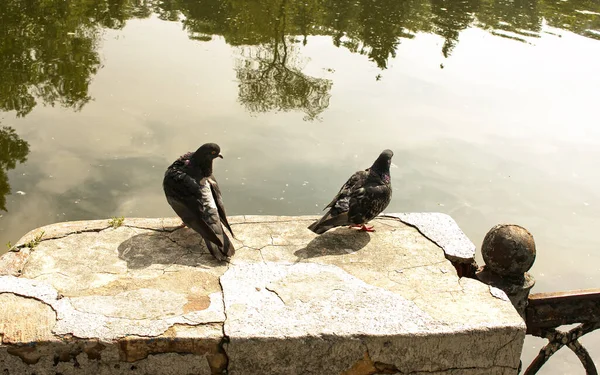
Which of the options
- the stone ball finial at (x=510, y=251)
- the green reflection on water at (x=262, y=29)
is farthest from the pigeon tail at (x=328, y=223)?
the green reflection on water at (x=262, y=29)

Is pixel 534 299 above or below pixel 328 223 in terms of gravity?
below

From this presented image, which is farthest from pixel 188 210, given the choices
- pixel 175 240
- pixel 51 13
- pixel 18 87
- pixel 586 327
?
pixel 51 13

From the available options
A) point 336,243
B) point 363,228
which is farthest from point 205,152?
point 363,228

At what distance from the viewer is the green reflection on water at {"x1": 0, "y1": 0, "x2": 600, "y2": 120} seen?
8.84m

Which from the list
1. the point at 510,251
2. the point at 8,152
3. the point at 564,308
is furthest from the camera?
the point at 8,152

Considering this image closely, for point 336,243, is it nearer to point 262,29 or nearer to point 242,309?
point 242,309

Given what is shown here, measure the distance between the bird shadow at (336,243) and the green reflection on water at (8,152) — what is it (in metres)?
3.83

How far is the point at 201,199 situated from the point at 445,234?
1.73 m

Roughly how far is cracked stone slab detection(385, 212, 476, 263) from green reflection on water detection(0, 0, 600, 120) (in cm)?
438

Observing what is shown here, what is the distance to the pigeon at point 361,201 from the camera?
4004 millimetres

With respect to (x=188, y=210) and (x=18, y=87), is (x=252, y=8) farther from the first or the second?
(x=188, y=210)

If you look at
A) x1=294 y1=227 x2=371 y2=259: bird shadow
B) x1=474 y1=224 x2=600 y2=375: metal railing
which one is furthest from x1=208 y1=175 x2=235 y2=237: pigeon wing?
x1=474 y1=224 x2=600 y2=375: metal railing

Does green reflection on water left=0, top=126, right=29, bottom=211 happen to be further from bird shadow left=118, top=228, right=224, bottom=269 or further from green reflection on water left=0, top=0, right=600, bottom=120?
bird shadow left=118, top=228, right=224, bottom=269

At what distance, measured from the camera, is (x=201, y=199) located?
387 centimetres
